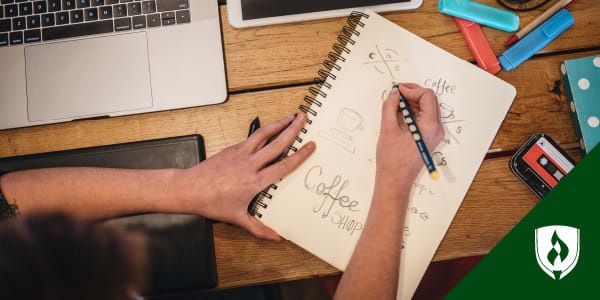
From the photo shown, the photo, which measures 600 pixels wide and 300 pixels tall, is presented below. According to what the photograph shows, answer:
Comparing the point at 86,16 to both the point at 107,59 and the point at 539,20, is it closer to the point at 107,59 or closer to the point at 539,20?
the point at 107,59

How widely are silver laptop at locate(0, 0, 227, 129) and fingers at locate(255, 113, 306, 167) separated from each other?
128mm

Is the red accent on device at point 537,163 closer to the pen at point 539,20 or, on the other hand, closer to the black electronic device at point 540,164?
the black electronic device at point 540,164

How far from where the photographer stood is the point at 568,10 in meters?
0.74

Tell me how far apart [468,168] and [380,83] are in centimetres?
22

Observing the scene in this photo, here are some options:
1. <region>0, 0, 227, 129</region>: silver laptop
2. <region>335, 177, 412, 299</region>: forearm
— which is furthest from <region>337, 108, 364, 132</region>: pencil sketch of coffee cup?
<region>0, 0, 227, 129</region>: silver laptop

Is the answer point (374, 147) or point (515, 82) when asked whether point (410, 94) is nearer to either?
point (374, 147)

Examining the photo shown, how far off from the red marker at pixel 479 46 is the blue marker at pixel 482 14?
0.01 metres

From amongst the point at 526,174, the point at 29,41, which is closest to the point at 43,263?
the point at 29,41

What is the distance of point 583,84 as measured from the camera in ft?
2.29

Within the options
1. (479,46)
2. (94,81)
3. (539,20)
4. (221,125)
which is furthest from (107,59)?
(539,20)

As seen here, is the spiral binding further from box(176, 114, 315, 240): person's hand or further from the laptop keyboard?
the laptop keyboard

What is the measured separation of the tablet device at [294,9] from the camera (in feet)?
2.35

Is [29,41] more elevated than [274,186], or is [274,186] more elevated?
[29,41]

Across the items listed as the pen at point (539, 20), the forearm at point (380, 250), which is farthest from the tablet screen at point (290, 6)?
the forearm at point (380, 250)
